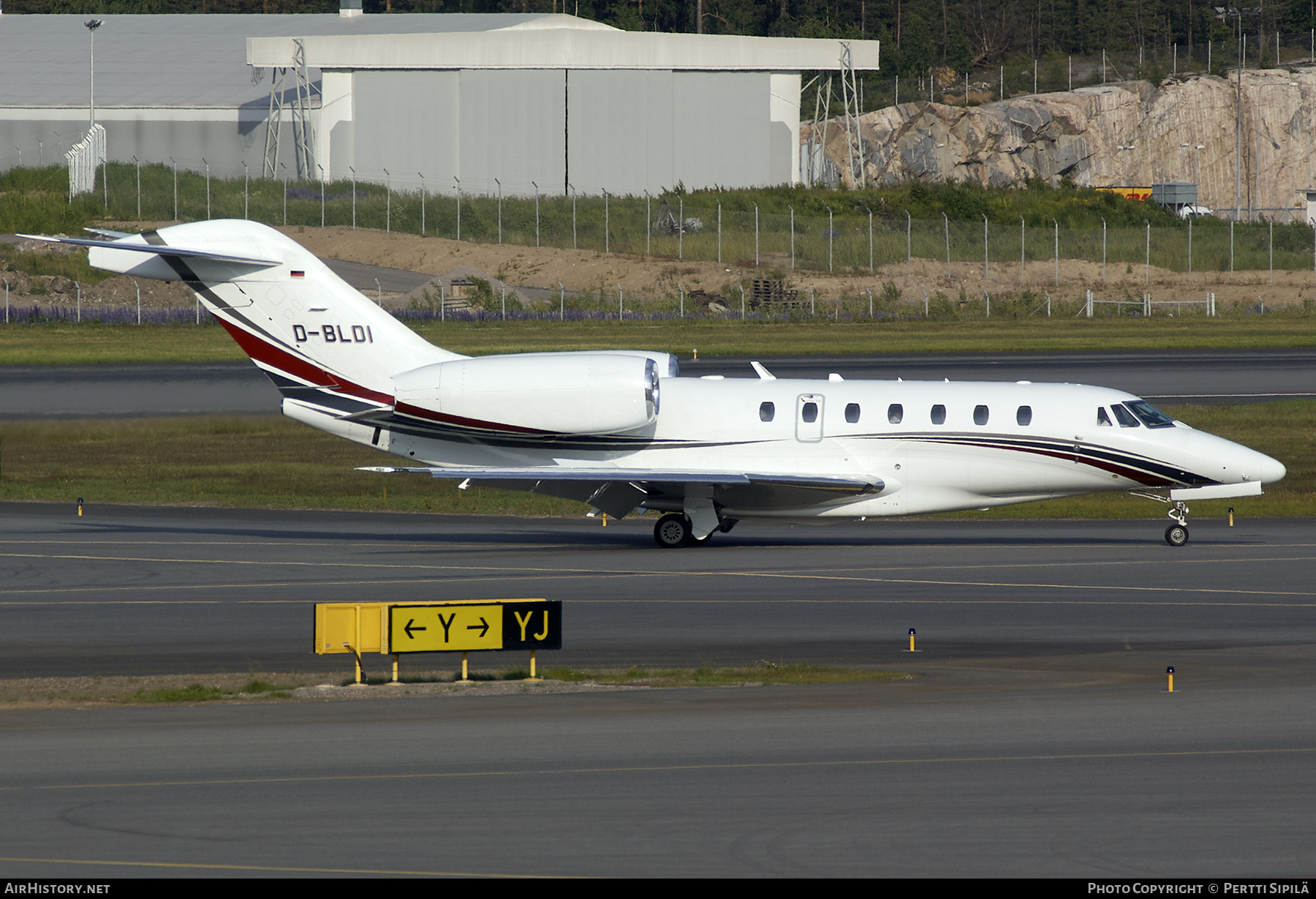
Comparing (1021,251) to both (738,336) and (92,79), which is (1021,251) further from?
(92,79)

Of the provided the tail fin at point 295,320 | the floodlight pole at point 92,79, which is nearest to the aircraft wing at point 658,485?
the tail fin at point 295,320

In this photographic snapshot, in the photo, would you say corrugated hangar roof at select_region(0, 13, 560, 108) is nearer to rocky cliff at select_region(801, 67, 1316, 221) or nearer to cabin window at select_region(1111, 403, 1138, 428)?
rocky cliff at select_region(801, 67, 1316, 221)

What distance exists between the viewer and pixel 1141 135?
367 feet

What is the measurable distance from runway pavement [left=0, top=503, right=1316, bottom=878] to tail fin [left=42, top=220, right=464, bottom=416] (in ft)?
10.2

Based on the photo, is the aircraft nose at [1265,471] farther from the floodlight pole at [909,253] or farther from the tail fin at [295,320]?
the floodlight pole at [909,253]

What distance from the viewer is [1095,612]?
19859 millimetres

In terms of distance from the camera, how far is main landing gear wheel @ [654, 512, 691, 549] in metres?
26.0

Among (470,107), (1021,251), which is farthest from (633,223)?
(1021,251)

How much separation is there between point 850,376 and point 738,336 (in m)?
13.4

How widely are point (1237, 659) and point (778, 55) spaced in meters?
77.4

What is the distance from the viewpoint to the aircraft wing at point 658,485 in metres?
24.6

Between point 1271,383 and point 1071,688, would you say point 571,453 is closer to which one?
point 1071,688

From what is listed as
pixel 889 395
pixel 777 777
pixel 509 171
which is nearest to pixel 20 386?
pixel 889 395

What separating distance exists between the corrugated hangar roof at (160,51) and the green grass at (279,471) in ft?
180
